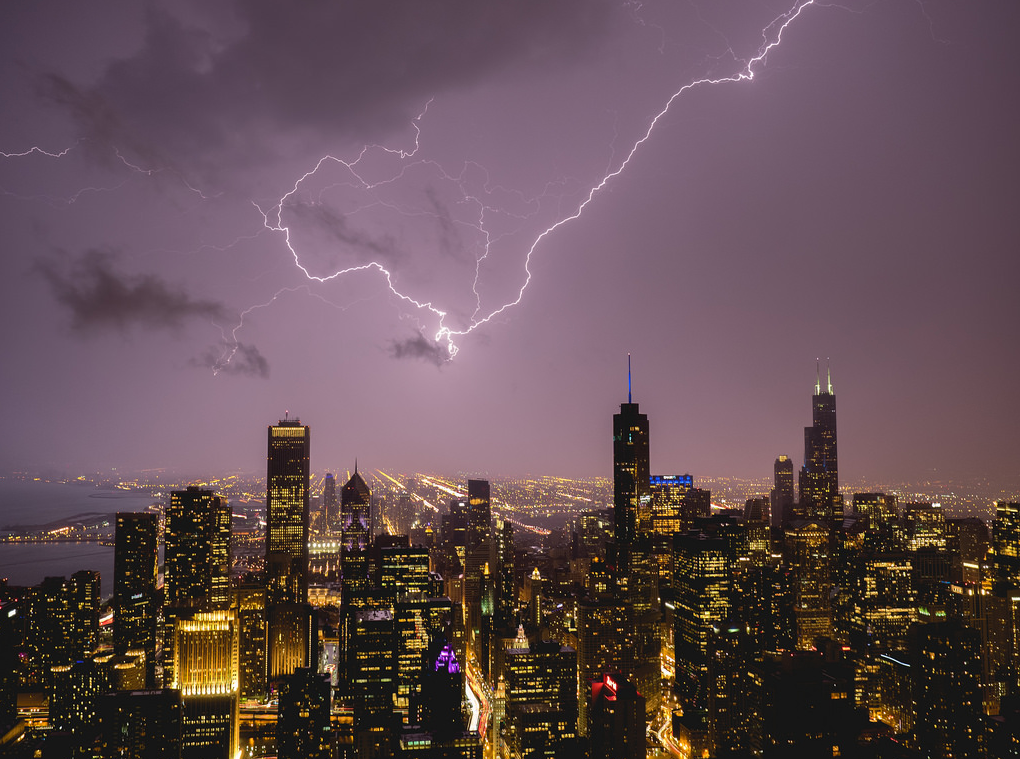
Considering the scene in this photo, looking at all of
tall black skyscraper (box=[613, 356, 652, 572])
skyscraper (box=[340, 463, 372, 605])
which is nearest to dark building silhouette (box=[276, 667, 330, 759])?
skyscraper (box=[340, 463, 372, 605])

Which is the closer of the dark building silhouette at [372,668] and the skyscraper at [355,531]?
the dark building silhouette at [372,668]

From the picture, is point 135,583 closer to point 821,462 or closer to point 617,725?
point 617,725

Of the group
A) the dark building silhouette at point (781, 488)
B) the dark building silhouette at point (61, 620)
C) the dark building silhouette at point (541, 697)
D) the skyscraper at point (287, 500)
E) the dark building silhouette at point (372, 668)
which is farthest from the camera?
the dark building silhouette at point (781, 488)

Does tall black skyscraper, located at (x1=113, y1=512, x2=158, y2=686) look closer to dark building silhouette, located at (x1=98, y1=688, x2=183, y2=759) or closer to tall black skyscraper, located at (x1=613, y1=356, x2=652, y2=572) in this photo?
dark building silhouette, located at (x1=98, y1=688, x2=183, y2=759)

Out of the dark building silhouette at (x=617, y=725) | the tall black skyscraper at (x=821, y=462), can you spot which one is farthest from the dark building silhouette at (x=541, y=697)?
the tall black skyscraper at (x=821, y=462)

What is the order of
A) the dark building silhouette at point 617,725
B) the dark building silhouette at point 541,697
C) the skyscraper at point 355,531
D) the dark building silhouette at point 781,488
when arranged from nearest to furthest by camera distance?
1. the dark building silhouette at point 617,725
2. the dark building silhouette at point 541,697
3. the skyscraper at point 355,531
4. the dark building silhouette at point 781,488

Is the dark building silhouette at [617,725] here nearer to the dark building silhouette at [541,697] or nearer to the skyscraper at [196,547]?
the dark building silhouette at [541,697]

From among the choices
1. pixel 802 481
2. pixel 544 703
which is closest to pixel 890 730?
pixel 544 703

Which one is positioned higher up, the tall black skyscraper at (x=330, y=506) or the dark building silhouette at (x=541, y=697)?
the tall black skyscraper at (x=330, y=506)
